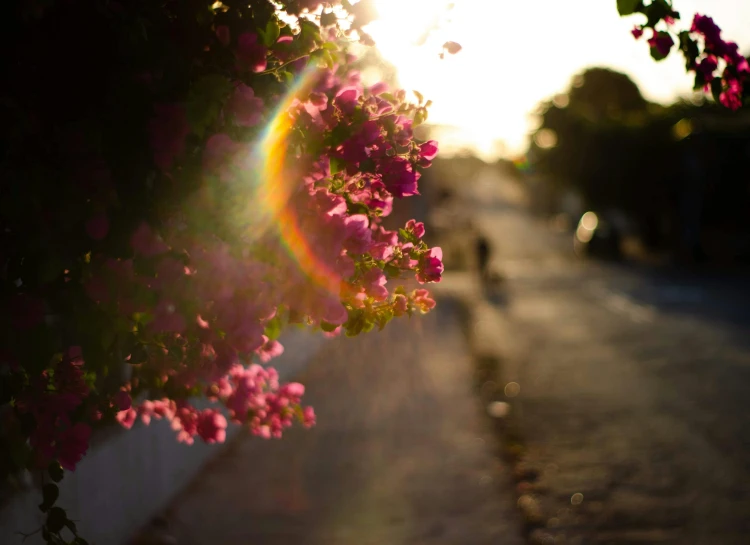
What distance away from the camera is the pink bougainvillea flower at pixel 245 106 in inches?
105

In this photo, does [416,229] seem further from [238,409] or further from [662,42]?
[238,409]

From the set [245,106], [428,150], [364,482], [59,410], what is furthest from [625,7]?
[364,482]

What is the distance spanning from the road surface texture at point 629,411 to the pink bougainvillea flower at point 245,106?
183 inches

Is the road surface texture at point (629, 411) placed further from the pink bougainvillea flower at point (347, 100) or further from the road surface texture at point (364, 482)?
the pink bougainvillea flower at point (347, 100)

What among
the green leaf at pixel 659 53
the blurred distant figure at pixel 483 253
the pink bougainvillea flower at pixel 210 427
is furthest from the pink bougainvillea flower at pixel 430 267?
the blurred distant figure at pixel 483 253

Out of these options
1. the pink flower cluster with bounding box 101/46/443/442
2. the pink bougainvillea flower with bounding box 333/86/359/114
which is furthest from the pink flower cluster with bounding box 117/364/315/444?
the pink bougainvillea flower with bounding box 333/86/359/114

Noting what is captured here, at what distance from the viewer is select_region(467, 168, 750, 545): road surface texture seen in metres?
7.02

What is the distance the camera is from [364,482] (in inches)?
316

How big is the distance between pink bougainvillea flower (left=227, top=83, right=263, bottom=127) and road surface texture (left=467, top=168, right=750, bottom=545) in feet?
15.3

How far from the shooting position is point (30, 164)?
2.46m

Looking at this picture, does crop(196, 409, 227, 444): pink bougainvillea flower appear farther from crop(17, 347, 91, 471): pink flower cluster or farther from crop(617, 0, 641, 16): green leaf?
crop(617, 0, 641, 16): green leaf

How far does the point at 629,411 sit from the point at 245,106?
9133 mm

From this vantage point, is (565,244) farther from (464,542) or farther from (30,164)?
(30,164)

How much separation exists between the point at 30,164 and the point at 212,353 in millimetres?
945
